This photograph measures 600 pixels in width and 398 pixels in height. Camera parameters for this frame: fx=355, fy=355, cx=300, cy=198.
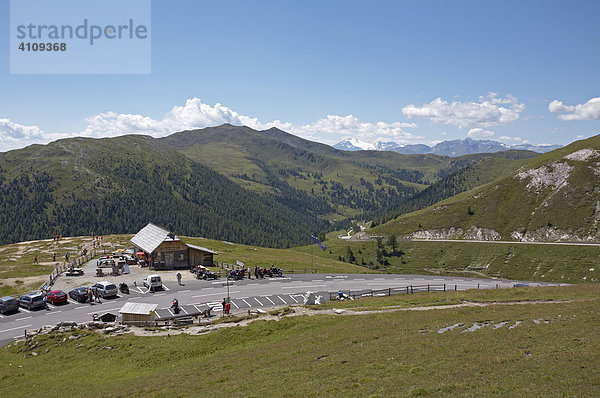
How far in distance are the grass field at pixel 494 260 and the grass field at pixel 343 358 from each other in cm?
9607

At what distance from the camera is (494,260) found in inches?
5586

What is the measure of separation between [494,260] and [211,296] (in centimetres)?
12653

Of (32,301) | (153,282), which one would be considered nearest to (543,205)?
(153,282)

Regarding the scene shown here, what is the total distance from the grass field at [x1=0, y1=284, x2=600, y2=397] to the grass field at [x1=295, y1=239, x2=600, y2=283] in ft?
315

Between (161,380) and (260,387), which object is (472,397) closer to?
(260,387)

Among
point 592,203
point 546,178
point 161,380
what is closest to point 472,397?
point 161,380

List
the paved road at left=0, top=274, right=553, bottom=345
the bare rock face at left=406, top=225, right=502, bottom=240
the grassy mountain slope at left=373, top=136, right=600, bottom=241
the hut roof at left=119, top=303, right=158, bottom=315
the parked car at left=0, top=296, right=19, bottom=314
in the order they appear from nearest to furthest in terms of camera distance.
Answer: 1. the hut roof at left=119, top=303, right=158, bottom=315
2. the paved road at left=0, top=274, right=553, bottom=345
3. the parked car at left=0, top=296, right=19, bottom=314
4. the grassy mountain slope at left=373, top=136, right=600, bottom=241
5. the bare rock face at left=406, top=225, right=502, bottom=240

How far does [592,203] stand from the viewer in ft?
504

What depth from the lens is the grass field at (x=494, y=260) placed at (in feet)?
389

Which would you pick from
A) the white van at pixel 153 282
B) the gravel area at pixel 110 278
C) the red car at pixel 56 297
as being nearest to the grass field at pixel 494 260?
the gravel area at pixel 110 278

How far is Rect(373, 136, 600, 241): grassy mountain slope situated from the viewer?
15225 centimetres

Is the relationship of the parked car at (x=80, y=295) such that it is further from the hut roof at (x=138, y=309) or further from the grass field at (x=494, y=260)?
the grass field at (x=494, y=260)

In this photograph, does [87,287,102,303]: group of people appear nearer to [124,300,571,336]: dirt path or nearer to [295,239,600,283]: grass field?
[124,300,571,336]: dirt path

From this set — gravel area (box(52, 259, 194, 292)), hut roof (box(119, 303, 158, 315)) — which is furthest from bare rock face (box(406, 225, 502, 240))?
hut roof (box(119, 303, 158, 315))
